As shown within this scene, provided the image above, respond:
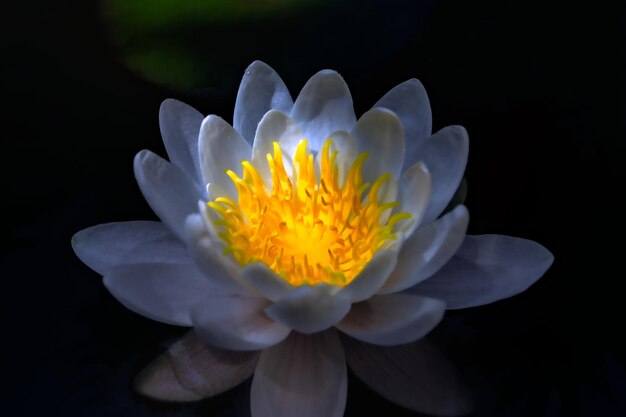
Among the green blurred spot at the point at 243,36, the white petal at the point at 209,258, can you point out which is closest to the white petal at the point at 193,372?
the white petal at the point at 209,258

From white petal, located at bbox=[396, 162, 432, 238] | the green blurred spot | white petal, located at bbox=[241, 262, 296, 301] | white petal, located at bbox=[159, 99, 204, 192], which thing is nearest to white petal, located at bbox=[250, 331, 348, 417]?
white petal, located at bbox=[241, 262, 296, 301]

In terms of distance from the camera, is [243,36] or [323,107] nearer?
[323,107]

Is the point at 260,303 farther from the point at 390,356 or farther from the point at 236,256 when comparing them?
the point at 390,356

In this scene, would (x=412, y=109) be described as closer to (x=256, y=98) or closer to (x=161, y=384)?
(x=256, y=98)

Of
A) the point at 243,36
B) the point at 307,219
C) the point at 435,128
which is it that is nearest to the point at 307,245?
the point at 307,219

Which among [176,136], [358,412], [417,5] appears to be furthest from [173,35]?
[358,412]
